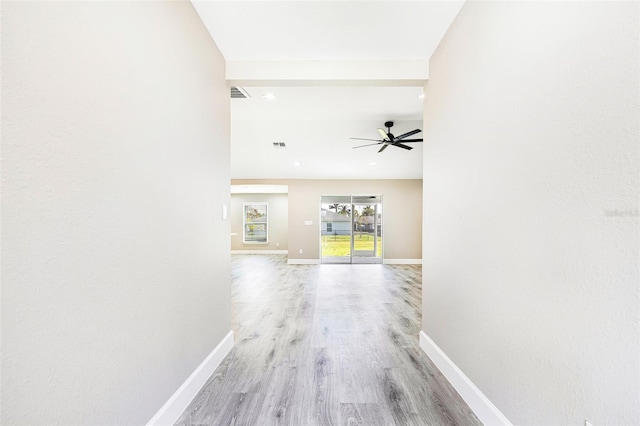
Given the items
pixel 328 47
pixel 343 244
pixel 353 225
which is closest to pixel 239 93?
pixel 328 47

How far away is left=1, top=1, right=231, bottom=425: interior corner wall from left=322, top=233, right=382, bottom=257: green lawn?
6432mm

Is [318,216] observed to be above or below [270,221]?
above

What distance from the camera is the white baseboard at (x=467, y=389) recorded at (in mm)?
1501

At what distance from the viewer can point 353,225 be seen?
8.15m

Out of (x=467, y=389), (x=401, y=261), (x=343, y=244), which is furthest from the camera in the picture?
(x=343, y=244)

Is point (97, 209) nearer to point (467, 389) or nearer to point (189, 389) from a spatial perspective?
point (189, 389)

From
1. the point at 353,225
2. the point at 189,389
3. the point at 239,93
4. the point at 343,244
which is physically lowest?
the point at 189,389

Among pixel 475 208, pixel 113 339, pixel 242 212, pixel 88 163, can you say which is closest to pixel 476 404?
pixel 475 208

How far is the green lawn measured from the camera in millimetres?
8180

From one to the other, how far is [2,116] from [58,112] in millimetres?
180

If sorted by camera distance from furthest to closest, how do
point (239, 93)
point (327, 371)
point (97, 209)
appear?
1. point (239, 93)
2. point (327, 371)
3. point (97, 209)

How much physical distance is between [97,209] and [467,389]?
2.28m

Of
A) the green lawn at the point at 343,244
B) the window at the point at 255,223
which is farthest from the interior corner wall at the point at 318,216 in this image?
the window at the point at 255,223

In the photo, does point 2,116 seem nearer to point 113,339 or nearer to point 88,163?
point 88,163
